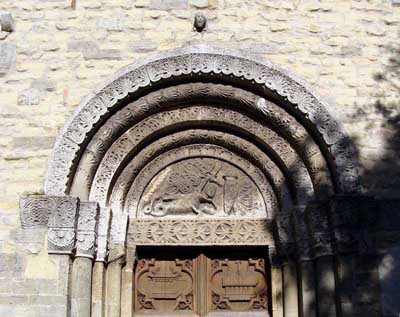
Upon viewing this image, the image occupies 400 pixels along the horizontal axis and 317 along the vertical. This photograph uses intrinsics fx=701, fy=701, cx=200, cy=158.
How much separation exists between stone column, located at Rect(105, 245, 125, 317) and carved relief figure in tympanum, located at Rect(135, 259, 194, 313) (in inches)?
12.0

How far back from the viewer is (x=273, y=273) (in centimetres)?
672

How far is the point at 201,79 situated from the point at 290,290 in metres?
2.19

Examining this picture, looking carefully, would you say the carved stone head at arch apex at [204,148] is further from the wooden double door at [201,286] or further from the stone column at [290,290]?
the wooden double door at [201,286]

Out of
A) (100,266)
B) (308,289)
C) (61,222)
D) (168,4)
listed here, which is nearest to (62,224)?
(61,222)

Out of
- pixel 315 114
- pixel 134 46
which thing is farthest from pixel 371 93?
pixel 134 46

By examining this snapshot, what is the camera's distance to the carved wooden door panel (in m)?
6.79

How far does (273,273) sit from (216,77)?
1.96m

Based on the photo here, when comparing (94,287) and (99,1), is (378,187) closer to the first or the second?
(94,287)

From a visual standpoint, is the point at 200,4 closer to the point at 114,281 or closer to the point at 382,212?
the point at 382,212

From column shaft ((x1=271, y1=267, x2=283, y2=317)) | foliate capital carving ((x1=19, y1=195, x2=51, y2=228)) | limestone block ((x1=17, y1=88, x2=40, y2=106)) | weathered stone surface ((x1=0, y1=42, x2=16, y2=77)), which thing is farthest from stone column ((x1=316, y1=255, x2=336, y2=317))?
weathered stone surface ((x1=0, y1=42, x2=16, y2=77))

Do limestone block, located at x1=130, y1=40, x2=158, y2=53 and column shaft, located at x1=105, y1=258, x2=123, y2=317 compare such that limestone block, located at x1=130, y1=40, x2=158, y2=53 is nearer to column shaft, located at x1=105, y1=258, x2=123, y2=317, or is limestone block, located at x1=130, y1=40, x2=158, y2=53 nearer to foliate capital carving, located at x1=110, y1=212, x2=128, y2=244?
foliate capital carving, located at x1=110, y1=212, x2=128, y2=244

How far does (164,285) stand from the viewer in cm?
686

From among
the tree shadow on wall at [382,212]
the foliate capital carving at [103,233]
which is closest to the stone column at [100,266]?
the foliate capital carving at [103,233]

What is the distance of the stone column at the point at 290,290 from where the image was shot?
651cm
